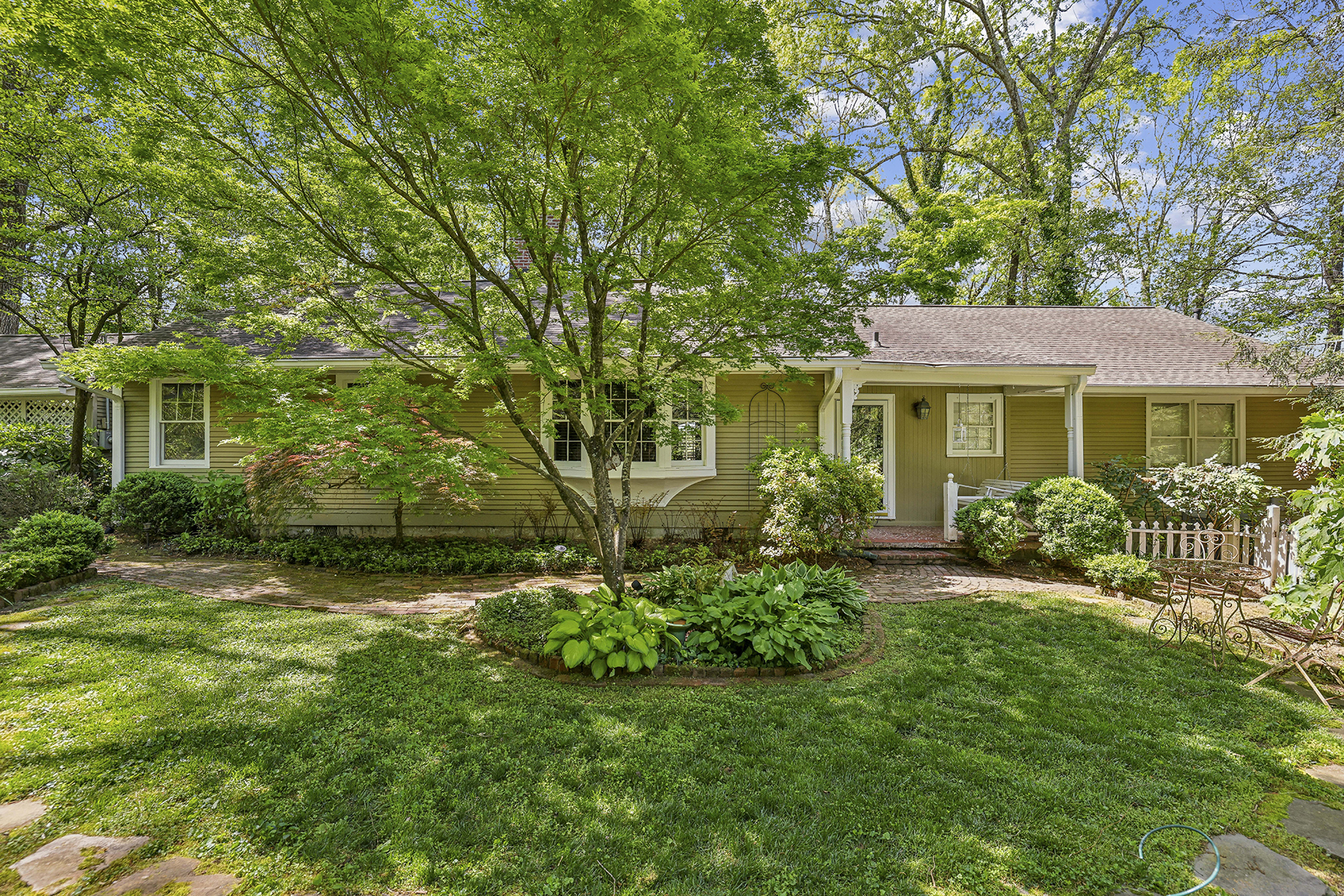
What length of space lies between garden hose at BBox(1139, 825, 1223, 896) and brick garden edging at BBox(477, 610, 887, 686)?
2.08 m

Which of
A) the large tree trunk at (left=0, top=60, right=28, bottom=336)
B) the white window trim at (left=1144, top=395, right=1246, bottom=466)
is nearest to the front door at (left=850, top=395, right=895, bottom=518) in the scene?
the white window trim at (left=1144, top=395, right=1246, bottom=466)

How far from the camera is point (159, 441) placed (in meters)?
10.0

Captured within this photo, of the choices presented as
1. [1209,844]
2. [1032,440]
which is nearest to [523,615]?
[1209,844]

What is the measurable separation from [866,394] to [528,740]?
9.23 m

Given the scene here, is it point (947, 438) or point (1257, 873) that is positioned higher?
point (947, 438)

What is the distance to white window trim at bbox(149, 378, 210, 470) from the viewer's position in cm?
991

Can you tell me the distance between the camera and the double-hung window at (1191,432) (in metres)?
10.7

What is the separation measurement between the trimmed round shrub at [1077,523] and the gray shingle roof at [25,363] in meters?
18.5

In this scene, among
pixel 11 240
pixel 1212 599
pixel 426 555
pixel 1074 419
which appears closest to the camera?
pixel 1212 599

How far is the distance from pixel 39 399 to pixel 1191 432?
24503 millimetres

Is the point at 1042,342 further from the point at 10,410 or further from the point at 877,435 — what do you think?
the point at 10,410

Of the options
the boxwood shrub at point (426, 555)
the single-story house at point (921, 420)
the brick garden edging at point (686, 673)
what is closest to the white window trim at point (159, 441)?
the single-story house at point (921, 420)

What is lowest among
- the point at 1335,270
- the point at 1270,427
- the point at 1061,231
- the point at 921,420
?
the point at 1270,427

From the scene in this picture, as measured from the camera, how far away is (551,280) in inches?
200
